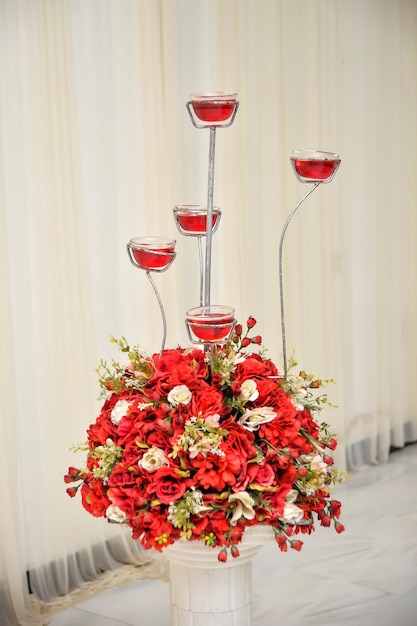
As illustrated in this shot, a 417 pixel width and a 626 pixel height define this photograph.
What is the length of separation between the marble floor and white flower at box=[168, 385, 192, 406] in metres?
1.69

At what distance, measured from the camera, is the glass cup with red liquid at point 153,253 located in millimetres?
2062

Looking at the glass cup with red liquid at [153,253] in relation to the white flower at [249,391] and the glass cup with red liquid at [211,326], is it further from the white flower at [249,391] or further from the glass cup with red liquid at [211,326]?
the white flower at [249,391]

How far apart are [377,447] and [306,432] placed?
3.67m

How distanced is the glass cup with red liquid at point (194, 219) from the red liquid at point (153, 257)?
10 cm

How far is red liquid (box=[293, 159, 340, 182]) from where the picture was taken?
201 cm

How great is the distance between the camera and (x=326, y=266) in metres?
5.00

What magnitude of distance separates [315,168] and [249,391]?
0.50 meters

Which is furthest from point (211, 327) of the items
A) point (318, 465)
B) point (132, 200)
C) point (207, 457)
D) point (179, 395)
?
point (132, 200)

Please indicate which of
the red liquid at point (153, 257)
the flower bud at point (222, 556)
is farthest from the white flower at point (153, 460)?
the red liquid at point (153, 257)

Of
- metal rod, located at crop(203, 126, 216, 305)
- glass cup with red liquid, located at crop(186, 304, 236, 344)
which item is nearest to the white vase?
glass cup with red liquid, located at crop(186, 304, 236, 344)

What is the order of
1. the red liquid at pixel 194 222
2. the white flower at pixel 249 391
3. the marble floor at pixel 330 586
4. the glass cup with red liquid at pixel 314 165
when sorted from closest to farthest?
the white flower at pixel 249 391 < the glass cup with red liquid at pixel 314 165 < the red liquid at pixel 194 222 < the marble floor at pixel 330 586

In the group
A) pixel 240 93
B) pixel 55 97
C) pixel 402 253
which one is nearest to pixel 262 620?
pixel 55 97

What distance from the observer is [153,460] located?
1844 millimetres

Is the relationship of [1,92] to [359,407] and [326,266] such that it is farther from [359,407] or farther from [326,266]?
[359,407]
